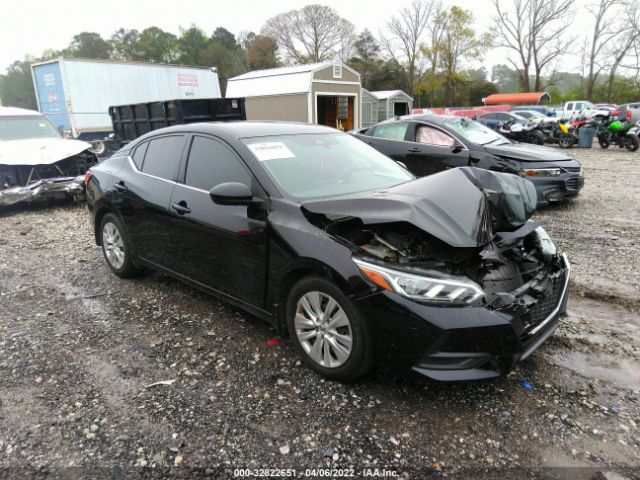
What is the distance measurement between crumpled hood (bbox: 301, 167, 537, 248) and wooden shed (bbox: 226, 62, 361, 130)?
1898 cm

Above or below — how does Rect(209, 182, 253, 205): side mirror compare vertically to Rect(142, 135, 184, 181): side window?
below

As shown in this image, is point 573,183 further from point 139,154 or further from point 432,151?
point 139,154

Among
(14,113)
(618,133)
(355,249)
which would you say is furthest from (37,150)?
(618,133)

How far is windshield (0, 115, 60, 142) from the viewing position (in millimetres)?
8883

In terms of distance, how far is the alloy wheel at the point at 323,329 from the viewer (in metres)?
2.65

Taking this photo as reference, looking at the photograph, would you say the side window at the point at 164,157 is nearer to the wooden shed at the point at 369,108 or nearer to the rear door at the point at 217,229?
the rear door at the point at 217,229

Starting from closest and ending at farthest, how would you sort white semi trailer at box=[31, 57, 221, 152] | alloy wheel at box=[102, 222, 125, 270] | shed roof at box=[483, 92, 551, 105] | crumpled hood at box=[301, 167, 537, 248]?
crumpled hood at box=[301, 167, 537, 248] → alloy wheel at box=[102, 222, 125, 270] → white semi trailer at box=[31, 57, 221, 152] → shed roof at box=[483, 92, 551, 105]

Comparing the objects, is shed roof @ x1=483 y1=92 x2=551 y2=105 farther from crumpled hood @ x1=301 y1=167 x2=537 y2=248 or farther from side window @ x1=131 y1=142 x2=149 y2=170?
crumpled hood @ x1=301 y1=167 x2=537 y2=248

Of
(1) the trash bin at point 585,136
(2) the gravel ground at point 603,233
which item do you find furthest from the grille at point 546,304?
(1) the trash bin at point 585,136

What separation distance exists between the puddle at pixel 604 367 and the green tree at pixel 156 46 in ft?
214

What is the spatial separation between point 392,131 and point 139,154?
15.8 feet

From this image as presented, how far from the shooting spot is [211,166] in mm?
3520

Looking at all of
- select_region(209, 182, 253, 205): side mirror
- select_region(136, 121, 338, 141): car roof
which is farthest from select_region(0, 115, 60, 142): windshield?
select_region(209, 182, 253, 205): side mirror

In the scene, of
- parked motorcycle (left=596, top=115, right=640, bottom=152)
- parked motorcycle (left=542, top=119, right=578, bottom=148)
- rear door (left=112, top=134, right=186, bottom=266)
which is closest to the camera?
rear door (left=112, top=134, right=186, bottom=266)
